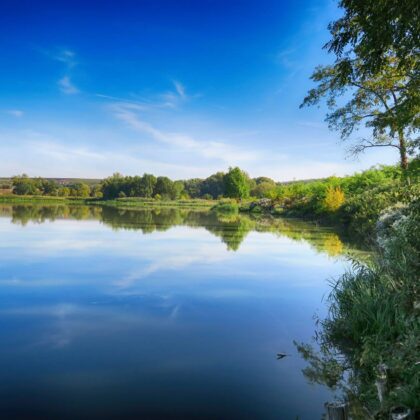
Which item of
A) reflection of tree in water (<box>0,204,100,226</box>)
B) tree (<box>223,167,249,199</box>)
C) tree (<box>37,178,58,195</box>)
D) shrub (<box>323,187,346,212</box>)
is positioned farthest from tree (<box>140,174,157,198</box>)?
shrub (<box>323,187,346,212</box>)

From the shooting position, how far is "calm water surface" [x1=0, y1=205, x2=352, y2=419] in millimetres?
4547

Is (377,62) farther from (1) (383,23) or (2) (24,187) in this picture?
(2) (24,187)

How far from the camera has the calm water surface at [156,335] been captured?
4.55 m

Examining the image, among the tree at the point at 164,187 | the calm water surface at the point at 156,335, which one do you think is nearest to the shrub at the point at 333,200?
the calm water surface at the point at 156,335

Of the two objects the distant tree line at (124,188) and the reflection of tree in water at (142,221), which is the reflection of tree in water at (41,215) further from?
the distant tree line at (124,188)

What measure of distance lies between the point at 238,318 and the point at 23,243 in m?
11.8

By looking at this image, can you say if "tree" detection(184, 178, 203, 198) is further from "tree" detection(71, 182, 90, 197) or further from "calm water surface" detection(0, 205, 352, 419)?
"calm water surface" detection(0, 205, 352, 419)

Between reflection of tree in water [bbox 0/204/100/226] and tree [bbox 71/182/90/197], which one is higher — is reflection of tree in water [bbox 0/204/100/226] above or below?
below

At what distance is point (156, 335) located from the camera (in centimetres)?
661

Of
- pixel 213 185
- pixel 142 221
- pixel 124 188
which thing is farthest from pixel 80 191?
pixel 142 221

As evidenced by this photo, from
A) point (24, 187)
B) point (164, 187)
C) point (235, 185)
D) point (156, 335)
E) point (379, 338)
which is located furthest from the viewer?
point (164, 187)

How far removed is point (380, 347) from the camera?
5.25 metres

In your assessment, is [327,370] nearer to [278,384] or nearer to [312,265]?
[278,384]

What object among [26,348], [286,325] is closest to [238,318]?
[286,325]
